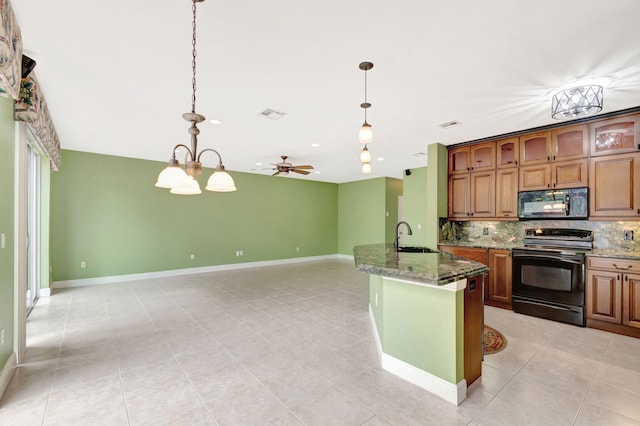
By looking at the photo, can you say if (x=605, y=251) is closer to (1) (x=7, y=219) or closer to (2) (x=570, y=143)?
(2) (x=570, y=143)

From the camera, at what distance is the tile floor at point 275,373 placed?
6.40 feet

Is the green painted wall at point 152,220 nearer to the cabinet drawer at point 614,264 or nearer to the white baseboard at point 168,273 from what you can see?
the white baseboard at point 168,273

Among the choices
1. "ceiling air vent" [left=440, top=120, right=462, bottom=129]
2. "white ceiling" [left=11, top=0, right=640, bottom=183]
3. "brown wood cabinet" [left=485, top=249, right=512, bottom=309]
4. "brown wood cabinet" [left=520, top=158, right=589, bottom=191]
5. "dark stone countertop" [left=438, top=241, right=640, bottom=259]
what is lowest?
"brown wood cabinet" [left=485, top=249, right=512, bottom=309]

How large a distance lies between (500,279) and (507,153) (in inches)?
75.2

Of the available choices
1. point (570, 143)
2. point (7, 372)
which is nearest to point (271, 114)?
point (7, 372)

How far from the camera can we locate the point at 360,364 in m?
2.61

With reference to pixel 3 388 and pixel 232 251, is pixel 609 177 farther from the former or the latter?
pixel 232 251

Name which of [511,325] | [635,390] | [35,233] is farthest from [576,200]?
[35,233]

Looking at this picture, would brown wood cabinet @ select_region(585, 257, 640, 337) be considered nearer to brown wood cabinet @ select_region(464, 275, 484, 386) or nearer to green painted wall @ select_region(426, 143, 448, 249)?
green painted wall @ select_region(426, 143, 448, 249)

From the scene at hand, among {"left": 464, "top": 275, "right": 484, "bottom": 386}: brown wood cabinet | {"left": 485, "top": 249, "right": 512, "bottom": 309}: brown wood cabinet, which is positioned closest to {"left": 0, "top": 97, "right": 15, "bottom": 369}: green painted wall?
{"left": 464, "top": 275, "right": 484, "bottom": 386}: brown wood cabinet

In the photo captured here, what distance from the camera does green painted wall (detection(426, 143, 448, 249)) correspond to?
4871 mm

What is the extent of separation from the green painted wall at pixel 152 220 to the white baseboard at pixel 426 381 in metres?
5.81

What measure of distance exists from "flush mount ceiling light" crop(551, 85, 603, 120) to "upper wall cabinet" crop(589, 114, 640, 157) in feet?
3.28

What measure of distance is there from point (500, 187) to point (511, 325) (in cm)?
206
